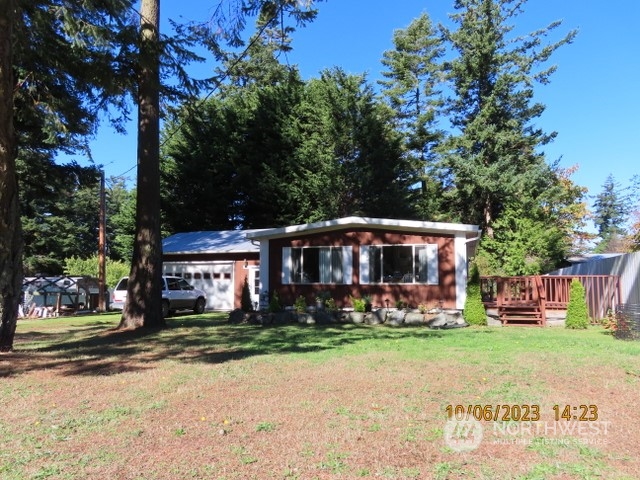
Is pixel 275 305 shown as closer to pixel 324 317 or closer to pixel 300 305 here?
pixel 300 305

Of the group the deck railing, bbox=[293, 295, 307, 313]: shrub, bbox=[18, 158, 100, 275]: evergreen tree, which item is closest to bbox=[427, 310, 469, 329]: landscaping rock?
the deck railing

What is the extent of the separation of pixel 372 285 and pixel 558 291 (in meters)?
6.15

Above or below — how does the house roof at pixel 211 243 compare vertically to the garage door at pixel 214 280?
above

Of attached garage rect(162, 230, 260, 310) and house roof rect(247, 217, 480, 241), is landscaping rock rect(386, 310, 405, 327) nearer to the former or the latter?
house roof rect(247, 217, 480, 241)

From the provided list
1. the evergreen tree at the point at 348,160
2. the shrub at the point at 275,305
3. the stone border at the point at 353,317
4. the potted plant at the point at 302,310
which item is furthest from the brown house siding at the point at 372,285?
the evergreen tree at the point at 348,160

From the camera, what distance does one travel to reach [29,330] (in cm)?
1521

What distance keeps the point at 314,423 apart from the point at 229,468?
1324 mm

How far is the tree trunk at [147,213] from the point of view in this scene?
46.1ft

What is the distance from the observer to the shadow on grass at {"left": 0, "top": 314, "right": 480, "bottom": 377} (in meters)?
8.91

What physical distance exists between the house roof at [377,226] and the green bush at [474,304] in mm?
1589

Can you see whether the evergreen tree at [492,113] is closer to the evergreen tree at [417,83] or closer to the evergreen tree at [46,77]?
the evergreen tree at [417,83]

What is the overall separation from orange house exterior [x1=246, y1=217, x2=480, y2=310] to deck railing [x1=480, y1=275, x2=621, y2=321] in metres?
1.35

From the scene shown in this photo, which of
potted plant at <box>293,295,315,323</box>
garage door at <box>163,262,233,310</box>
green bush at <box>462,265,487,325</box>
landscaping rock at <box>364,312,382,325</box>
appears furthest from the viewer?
garage door at <box>163,262,233,310</box>

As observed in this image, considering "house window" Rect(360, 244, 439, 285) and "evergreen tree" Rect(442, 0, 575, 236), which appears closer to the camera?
"house window" Rect(360, 244, 439, 285)
